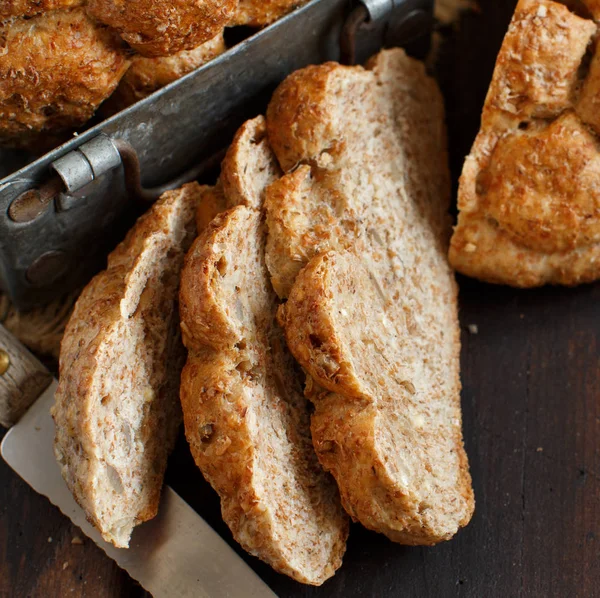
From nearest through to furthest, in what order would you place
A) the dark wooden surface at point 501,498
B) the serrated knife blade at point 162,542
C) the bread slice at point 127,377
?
the bread slice at point 127,377 < the serrated knife blade at point 162,542 < the dark wooden surface at point 501,498

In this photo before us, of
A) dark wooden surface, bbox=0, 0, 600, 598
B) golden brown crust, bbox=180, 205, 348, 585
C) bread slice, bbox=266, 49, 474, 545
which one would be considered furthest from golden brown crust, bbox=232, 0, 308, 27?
dark wooden surface, bbox=0, 0, 600, 598

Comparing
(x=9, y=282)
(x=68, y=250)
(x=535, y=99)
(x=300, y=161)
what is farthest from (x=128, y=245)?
(x=535, y=99)

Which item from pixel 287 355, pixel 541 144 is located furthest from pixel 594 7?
pixel 287 355

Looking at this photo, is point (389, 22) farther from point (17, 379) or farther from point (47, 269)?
point (17, 379)

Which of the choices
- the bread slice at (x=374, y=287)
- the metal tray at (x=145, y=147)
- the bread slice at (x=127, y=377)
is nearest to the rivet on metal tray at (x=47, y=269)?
the metal tray at (x=145, y=147)

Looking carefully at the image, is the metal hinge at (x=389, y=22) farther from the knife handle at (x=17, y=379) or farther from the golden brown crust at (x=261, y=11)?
the knife handle at (x=17, y=379)

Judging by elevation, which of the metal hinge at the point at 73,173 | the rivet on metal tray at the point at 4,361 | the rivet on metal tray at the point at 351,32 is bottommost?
the rivet on metal tray at the point at 4,361

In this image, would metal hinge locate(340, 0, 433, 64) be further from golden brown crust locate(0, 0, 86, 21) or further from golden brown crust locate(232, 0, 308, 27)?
golden brown crust locate(0, 0, 86, 21)
